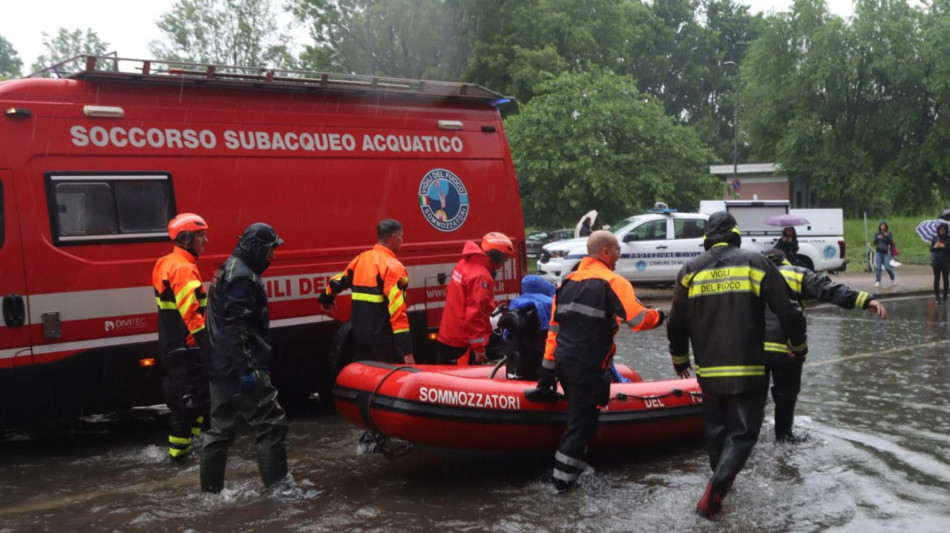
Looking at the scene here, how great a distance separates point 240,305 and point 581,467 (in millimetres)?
2396

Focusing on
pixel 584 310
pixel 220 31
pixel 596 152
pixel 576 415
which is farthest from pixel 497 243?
pixel 220 31

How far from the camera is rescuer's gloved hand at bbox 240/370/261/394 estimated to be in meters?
5.92

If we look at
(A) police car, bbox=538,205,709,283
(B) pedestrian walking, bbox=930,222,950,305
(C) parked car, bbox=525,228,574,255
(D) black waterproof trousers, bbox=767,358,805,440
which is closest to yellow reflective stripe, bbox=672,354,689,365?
(D) black waterproof trousers, bbox=767,358,805,440

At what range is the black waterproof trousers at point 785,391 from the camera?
7090 mm

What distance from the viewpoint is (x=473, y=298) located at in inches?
305

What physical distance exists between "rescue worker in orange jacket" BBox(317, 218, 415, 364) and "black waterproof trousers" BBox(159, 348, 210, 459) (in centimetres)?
107

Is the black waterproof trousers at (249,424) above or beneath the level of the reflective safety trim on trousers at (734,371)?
beneath

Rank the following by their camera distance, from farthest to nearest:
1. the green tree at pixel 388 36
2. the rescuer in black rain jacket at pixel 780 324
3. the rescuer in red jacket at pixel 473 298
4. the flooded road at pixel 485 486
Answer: the green tree at pixel 388 36 < the rescuer in red jacket at pixel 473 298 < the rescuer in black rain jacket at pixel 780 324 < the flooded road at pixel 485 486

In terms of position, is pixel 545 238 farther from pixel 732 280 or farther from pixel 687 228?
pixel 732 280

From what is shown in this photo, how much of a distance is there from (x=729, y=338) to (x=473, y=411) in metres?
1.74

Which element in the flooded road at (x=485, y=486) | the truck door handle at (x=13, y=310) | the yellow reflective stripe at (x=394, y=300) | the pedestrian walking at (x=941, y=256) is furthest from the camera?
the pedestrian walking at (x=941, y=256)

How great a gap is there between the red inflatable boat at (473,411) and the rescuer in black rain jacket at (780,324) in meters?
0.81

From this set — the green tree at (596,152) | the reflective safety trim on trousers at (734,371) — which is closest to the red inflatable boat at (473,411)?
the reflective safety trim on trousers at (734,371)

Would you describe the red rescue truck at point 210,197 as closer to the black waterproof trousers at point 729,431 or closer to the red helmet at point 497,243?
the red helmet at point 497,243
